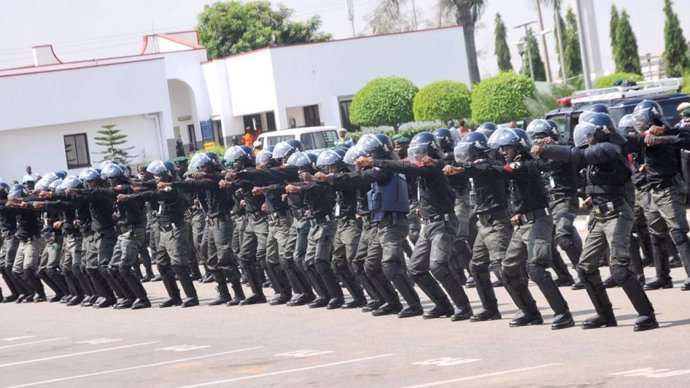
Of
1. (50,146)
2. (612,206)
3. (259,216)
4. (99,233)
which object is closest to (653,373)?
(612,206)

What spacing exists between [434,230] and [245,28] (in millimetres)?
61569

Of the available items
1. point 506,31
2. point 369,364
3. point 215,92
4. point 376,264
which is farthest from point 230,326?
point 506,31

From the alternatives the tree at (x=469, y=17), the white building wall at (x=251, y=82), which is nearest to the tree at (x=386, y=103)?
the tree at (x=469, y=17)

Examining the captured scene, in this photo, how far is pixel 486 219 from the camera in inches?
565

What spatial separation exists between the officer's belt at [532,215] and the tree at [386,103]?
3545 cm

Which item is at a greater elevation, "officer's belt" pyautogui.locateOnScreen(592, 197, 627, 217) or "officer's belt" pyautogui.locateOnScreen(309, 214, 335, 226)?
"officer's belt" pyautogui.locateOnScreen(309, 214, 335, 226)

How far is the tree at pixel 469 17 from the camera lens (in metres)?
54.3

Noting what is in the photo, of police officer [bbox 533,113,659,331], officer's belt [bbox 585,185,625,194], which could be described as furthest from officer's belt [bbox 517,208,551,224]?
officer's belt [bbox 585,185,625,194]

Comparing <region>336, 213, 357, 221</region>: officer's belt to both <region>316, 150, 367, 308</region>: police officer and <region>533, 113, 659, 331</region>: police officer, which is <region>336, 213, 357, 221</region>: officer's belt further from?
<region>533, 113, 659, 331</region>: police officer

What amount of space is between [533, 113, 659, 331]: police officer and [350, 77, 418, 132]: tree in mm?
35991

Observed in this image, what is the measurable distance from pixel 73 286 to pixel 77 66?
35808mm

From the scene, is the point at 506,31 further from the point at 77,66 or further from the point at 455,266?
the point at 455,266

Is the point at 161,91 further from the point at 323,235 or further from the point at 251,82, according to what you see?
the point at 323,235

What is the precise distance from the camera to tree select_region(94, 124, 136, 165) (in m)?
54.7
